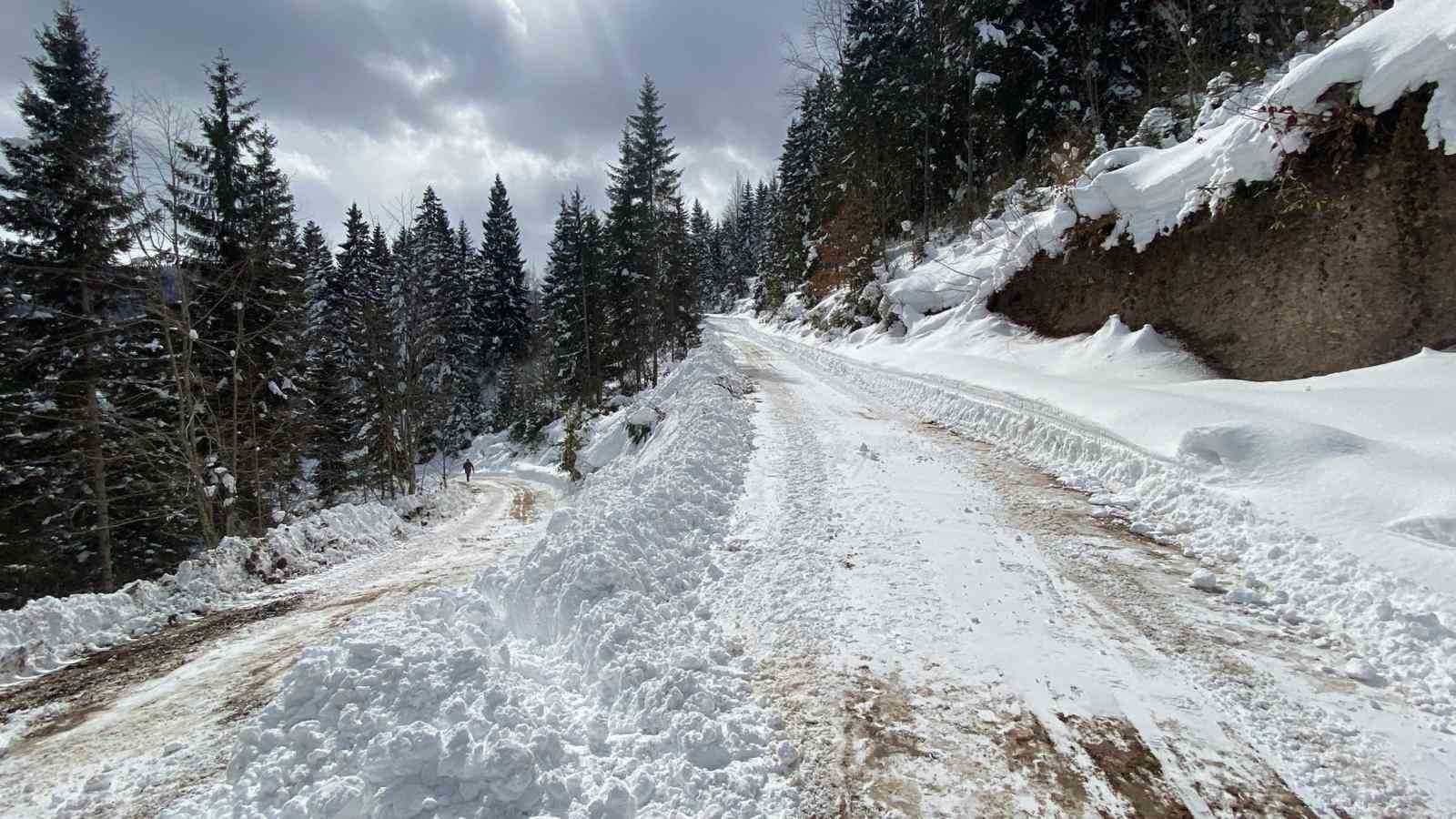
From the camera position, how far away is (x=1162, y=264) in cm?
1177

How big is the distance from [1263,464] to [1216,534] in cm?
134

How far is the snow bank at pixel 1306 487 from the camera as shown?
4.12 metres

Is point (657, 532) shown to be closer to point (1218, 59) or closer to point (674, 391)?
point (674, 391)

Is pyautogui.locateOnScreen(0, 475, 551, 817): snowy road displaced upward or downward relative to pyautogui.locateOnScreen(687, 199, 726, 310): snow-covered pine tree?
downward

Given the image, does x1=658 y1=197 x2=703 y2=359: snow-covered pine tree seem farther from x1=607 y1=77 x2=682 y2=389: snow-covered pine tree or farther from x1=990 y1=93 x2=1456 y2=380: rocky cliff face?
x1=990 y1=93 x2=1456 y2=380: rocky cliff face

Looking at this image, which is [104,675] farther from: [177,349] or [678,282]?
[678,282]

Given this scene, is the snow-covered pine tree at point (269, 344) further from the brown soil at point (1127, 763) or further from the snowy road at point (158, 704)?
the brown soil at point (1127, 763)

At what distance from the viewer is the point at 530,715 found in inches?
143

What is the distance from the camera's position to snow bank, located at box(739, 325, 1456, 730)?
412 centimetres

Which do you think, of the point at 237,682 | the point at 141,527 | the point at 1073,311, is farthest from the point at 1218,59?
the point at 141,527

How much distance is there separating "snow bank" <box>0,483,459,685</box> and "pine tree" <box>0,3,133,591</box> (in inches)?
230

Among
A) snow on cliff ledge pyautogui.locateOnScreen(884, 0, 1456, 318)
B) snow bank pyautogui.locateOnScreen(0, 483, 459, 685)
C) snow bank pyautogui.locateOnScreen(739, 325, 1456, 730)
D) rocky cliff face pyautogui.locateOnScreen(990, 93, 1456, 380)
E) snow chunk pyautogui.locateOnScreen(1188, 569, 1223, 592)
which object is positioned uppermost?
snow on cliff ledge pyautogui.locateOnScreen(884, 0, 1456, 318)

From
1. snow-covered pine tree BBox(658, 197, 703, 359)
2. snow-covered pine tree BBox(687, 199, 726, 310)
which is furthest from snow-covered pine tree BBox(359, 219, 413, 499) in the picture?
snow-covered pine tree BBox(687, 199, 726, 310)

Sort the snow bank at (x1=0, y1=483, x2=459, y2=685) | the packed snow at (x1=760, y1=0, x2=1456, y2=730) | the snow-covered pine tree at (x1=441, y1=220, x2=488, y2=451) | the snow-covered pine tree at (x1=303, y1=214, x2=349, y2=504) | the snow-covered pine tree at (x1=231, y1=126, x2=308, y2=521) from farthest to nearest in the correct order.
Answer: the snow-covered pine tree at (x1=441, y1=220, x2=488, y2=451)
the snow-covered pine tree at (x1=303, y1=214, x2=349, y2=504)
the snow-covered pine tree at (x1=231, y1=126, x2=308, y2=521)
the snow bank at (x1=0, y1=483, x2=459, y2=685)
the packed snow at (x1=760, y1=0, x2=1456, y2=730)
